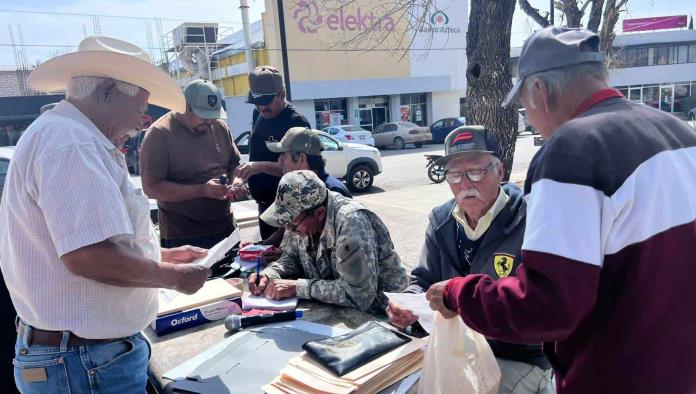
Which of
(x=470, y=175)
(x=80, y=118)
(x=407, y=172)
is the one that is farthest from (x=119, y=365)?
(x=407, y=172)

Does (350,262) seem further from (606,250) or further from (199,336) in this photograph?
(606,250)

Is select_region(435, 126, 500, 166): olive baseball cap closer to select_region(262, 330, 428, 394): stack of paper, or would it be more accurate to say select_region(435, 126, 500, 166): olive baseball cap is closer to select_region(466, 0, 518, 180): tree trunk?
select_region(262, 330, 428, 394): stack of paper

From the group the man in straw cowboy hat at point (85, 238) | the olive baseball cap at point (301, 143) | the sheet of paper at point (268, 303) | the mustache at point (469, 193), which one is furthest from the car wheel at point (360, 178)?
the man in straw cowboy hat at point (85, 238)

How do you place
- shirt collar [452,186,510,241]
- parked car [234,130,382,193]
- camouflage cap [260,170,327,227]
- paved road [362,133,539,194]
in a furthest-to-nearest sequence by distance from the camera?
paved road [362,133,539,194] < parked car [234,130,382,193] < camouflage cap [260,170,327,227] < shirt collar [452,186,510,241]

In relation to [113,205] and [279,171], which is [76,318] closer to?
[113,205]

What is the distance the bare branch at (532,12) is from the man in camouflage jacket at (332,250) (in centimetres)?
552

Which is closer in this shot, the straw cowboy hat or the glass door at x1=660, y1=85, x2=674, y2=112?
the straw cowboy hat

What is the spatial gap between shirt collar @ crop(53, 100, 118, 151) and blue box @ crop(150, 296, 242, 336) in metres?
0.95

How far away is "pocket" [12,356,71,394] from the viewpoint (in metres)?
1.45

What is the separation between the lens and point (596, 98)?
3.87 ft

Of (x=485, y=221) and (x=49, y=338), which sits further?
(x=485, y=221)

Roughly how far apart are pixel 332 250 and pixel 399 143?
2047 centimetres

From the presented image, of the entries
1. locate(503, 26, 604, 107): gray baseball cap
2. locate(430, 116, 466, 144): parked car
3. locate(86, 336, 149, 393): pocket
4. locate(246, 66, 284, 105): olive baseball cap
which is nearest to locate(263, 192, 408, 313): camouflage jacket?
locate(86, 336, 149, 393): pocket

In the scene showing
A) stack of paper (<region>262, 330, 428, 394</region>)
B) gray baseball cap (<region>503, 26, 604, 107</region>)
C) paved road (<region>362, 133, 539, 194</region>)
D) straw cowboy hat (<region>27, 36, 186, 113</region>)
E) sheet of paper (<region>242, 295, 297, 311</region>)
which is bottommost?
paved road (<region>362, 133, 539, 194</region>)
